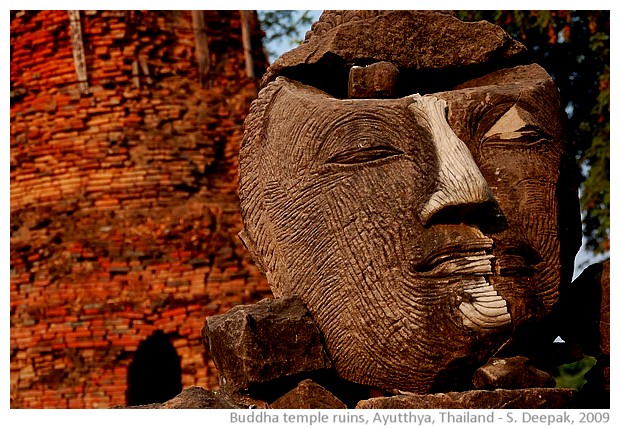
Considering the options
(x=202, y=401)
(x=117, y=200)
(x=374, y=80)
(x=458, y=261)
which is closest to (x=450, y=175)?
(x=458, y=261)

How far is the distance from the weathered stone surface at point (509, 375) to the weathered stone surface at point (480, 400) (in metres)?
0.12

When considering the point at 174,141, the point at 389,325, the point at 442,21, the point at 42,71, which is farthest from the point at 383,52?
the point at 42,71

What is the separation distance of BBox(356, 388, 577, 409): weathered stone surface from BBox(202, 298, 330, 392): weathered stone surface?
0.40 meters

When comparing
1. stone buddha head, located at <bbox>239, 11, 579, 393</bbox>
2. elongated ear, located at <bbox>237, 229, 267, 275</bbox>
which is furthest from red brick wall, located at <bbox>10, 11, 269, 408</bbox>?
stone buddha head, located at <bbox>239, 11, 579, 393</bbox>

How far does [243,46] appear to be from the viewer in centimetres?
1141

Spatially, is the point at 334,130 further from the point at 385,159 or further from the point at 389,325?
the point at 389,325

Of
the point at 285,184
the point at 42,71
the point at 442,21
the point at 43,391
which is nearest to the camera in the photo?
the point at 285,184

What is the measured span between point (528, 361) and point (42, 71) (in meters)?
8.39

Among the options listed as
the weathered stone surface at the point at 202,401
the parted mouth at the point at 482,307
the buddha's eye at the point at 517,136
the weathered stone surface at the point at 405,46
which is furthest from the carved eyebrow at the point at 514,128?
the weathered stone surface at the point at 202,401

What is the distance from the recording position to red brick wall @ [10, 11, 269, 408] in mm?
10234

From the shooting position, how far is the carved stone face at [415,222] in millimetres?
3771

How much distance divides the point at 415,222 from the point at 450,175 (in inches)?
8.7

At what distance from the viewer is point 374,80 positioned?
427 centimetres

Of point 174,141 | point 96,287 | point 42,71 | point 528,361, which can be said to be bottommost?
point 528,361
